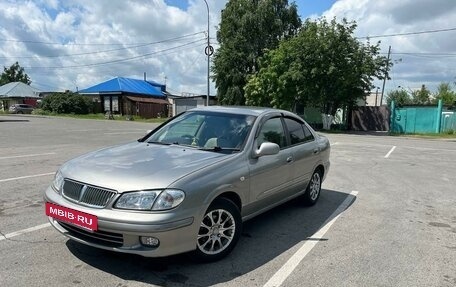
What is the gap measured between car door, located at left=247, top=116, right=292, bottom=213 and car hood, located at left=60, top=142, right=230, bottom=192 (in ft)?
1.77

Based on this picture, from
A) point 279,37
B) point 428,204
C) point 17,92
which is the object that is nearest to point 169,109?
point 279,37

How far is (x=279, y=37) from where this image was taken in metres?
43.0

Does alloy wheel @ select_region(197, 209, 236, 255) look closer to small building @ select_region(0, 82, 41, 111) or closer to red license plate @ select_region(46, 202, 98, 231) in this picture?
red license plate @ select_region(46, 202, 98, 231)

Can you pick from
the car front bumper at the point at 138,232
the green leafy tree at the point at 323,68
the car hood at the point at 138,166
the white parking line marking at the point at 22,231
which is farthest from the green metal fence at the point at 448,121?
the car front bumper at the point at 138,232

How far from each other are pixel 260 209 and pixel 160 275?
163cm

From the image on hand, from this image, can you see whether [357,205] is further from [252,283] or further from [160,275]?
[160,275]

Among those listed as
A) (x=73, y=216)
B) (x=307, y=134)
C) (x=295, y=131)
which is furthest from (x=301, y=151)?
(x=73, y=216)

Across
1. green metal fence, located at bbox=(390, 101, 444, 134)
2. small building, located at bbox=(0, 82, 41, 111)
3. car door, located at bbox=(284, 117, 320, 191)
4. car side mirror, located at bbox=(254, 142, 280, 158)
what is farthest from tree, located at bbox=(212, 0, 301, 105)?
small building, located at bbox=(0, 82, 41, 111)

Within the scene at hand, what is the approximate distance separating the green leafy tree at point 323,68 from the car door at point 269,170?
85.6 ft

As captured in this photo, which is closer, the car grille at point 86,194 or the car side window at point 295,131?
the car grille at point 86,194

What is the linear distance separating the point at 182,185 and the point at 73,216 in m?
1.05

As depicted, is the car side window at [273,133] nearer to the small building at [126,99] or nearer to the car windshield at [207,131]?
the car windshield at [207,131]

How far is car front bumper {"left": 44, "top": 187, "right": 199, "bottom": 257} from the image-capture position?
3605 mm

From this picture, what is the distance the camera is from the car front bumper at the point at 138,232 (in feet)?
11.8
